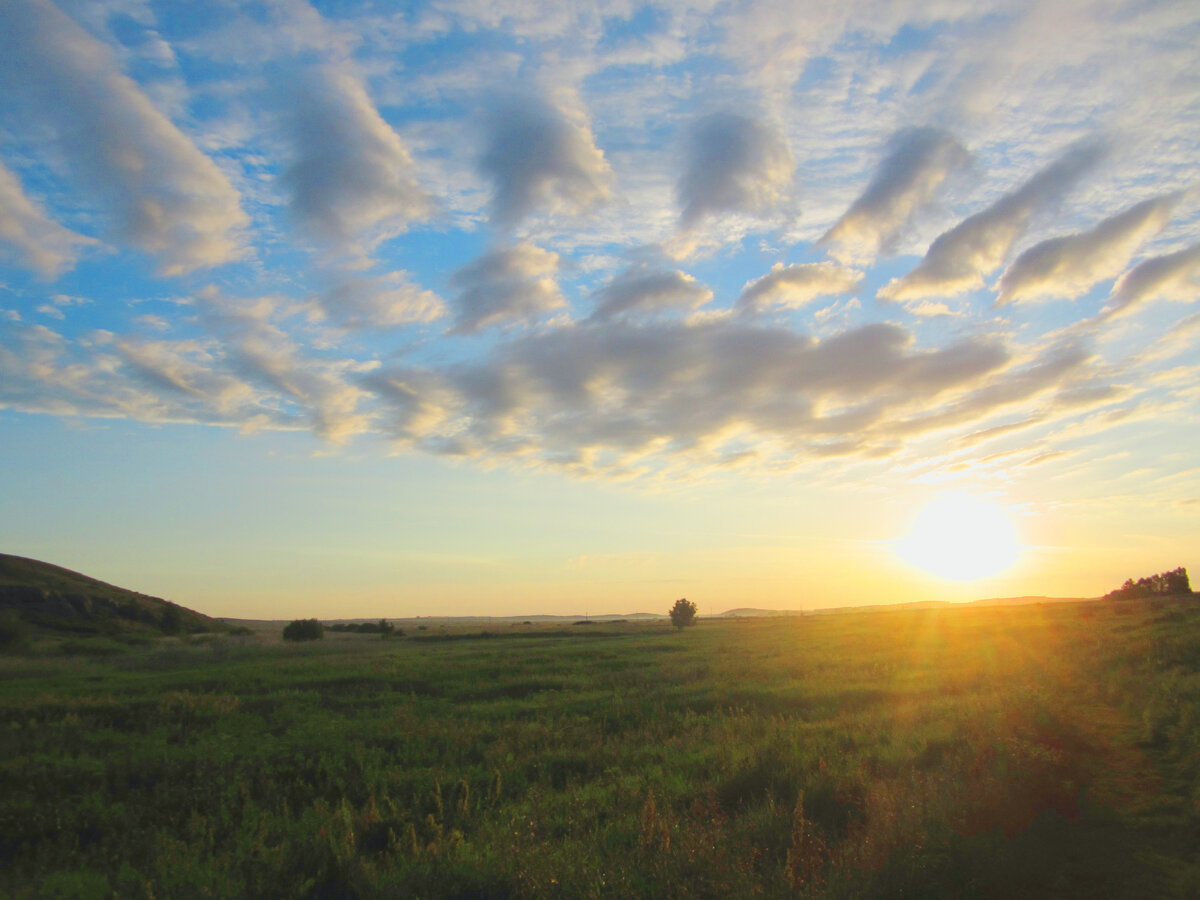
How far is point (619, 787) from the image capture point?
10484 mm

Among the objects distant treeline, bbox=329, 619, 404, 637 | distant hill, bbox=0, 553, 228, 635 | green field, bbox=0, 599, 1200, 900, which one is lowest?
distant treeline, bbox=329, 619, 404, 637

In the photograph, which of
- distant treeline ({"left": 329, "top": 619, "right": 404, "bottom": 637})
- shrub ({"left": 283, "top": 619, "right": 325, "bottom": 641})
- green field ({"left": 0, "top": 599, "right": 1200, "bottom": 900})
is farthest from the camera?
distant treeline ({"left": 329, "top": 619, "right": 404, "bottom": 637})

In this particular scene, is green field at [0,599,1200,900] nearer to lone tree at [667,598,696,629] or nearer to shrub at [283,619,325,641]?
shrub at [283,619,325,641]

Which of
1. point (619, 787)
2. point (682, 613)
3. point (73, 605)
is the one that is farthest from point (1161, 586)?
point (73, 605)

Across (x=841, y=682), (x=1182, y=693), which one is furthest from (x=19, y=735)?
(x=1182, y=693)

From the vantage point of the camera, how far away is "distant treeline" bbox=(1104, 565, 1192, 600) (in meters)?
65.1

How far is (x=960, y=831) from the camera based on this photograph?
7.30 metres

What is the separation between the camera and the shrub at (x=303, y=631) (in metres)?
60.3

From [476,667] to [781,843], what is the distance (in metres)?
24.5

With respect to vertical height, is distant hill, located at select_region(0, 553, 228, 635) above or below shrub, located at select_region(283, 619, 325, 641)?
above

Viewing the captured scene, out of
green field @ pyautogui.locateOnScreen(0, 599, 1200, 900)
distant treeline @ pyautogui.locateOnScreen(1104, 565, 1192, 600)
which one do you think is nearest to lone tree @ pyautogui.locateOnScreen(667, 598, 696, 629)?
distant treeline @ pyautogui.locateOnScreen(1104, 565, 1192, 600)

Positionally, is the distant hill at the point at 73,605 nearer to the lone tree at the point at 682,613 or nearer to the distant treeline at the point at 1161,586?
the lone tree at the point at 682,613

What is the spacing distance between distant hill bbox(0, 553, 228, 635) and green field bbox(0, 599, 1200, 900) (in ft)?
157

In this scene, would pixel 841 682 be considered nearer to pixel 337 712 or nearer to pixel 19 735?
pixel 337 712
